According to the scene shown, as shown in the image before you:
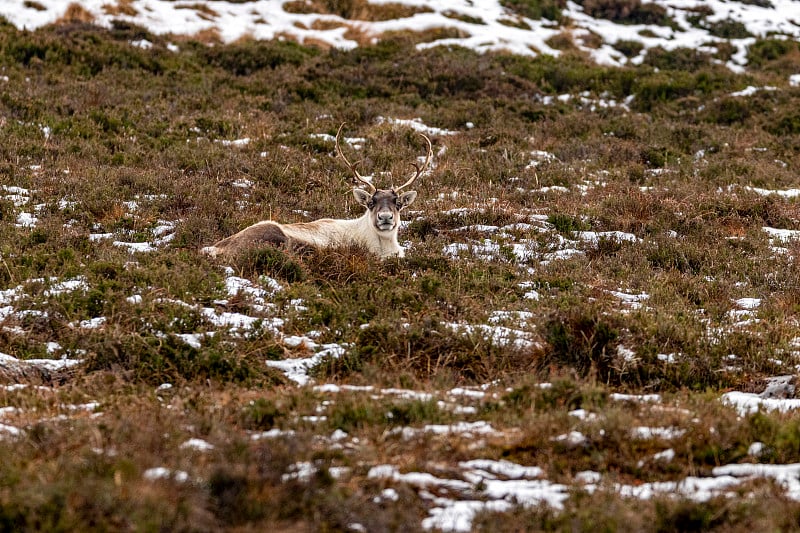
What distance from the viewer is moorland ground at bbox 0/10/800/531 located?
4344 millimetres

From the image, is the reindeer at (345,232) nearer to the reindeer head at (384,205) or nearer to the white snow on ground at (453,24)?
the reindeer head at (384,205)

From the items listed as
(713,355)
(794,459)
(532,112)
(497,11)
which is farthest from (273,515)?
(497,11)

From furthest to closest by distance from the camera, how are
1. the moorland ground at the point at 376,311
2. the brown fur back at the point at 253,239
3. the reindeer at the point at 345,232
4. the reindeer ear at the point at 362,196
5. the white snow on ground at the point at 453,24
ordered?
the white snow on ground at the point at 453,24 → the reindeer ear at the point at 362,196 → the reindeer at the point at 345,232 → the brown fur back at the point at 253,239 → the moorland ground at the point at 376,311

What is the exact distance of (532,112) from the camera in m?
19.3

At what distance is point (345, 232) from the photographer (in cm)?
1088

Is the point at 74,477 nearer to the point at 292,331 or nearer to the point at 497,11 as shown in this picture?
the point at 292,331

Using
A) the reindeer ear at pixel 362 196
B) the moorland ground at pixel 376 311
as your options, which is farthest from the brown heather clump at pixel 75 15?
the reindeer ear at pixel 362 196

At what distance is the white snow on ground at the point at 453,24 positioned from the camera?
2362cm

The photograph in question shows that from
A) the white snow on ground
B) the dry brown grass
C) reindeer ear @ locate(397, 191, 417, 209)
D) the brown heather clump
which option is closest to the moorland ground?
reindeer ear @ locate(397, 191, 417, 209)

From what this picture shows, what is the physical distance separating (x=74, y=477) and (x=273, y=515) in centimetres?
105

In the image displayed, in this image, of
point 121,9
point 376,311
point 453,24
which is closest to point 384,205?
point 376,311

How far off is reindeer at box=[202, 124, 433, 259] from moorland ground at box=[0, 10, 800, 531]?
0.49 metres

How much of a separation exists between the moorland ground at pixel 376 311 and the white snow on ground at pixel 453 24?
481 centimetres

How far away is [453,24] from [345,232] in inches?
699
